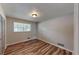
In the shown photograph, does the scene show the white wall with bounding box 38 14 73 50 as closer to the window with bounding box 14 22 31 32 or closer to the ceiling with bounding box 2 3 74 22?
the ceiling with bounding box 2 3 74 22

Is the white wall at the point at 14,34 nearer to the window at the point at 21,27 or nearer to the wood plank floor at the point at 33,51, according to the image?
the window at the point at 21,27

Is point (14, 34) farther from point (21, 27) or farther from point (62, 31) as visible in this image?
point (62, 31)

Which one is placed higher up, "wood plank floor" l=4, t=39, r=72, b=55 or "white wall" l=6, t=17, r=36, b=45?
"white wall" l=6, t=17, r=36, b=45

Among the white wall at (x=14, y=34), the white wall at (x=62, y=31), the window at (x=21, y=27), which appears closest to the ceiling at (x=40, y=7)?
the white wall at (x=62, y=31)

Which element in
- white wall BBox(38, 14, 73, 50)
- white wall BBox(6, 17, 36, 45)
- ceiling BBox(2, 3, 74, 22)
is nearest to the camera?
ceiling BBox(2, 3, 74, 22)

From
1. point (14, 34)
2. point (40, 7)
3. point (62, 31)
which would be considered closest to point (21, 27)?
point (14, 34)

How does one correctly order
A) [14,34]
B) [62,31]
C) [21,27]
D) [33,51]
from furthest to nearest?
[21,27]
[14,34]
[62,31]
[33,51]

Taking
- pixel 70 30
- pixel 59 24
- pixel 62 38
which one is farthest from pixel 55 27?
pixel 70 30

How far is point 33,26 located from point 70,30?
4.05 m

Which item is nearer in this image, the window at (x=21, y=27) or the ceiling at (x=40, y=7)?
the ceiling at (x=40, y=7)

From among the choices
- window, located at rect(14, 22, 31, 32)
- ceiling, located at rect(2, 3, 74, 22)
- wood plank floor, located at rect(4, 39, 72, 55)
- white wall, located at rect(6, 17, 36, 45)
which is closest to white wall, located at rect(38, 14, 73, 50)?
wood plank floor, located at rect(4, 39, 72, 55)

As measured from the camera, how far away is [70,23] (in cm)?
339

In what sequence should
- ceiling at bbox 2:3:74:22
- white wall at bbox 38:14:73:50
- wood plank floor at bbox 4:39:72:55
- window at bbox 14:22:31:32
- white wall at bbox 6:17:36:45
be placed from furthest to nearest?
window at bbox 14:22:31:32
white wall at bbox 6:17:36:45
white wall at bbox 38:14:73:50
wood plank floor at bbox 4:39:72:55
ceiling at bbox 2:3:74:22
